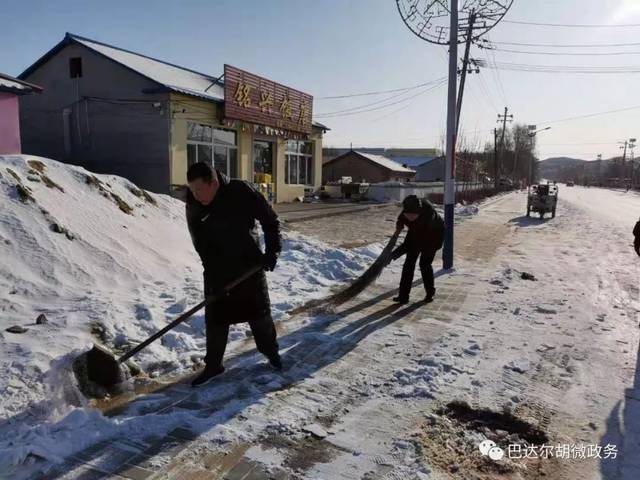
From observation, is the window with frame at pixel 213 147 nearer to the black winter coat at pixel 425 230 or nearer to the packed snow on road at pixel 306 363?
the packed snow on road at pixel 306 363

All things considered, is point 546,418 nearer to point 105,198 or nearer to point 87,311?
point 87,311

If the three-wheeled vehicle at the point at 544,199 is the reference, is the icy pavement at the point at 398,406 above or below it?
below

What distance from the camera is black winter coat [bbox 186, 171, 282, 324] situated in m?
3.67

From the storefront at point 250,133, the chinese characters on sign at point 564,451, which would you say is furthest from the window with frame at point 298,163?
the chinese characters on sign at point 564,451

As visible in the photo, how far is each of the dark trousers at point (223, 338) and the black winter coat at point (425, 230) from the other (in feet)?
9.38

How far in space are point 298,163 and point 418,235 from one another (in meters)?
19.2

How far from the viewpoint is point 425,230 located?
20.3 ft

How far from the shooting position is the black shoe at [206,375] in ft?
12.2

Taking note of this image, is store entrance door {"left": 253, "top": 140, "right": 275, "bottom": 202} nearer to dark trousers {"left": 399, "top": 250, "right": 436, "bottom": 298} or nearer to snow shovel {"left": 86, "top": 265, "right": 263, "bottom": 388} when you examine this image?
dark trousers {"left": 399, "top": 250, "right": 436, "bottom": 298}

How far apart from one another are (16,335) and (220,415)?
176 centimetres

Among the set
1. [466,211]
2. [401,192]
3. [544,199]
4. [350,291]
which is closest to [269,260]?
[350,291]

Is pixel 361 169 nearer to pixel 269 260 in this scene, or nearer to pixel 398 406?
pixel 269 260

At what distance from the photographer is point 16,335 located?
3.82 meters

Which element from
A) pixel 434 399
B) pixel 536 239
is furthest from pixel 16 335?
pixel 536 239
